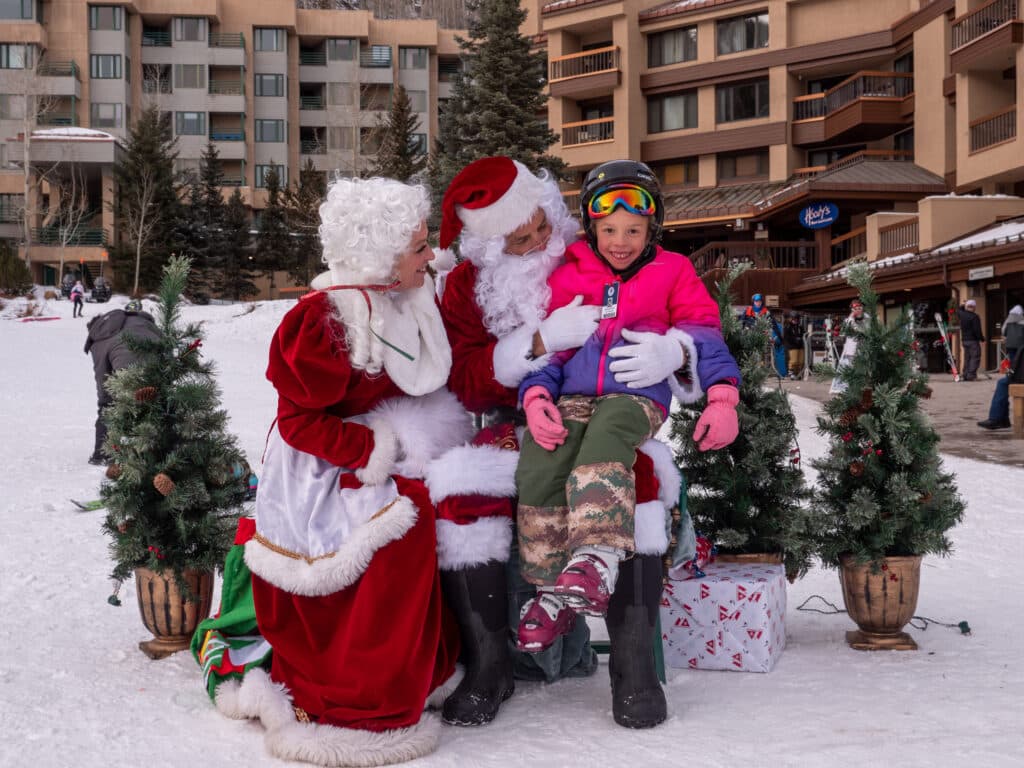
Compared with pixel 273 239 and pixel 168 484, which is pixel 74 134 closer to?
pixel 273 239

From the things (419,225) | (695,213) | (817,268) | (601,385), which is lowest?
(601,385)

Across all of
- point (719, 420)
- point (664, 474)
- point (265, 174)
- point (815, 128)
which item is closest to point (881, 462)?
point (719, 420)

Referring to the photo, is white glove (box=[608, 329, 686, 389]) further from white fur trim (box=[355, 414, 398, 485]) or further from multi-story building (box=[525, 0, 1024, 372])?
multi-story building (box=[525, 0, 1024, 372])

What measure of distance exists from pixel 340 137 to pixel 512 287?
1964 inches

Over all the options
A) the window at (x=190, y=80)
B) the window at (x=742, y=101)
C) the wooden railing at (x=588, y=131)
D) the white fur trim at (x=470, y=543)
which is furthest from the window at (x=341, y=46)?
the white fur trim at (x=470, y=543)

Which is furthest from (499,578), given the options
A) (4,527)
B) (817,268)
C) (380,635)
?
(817,268)

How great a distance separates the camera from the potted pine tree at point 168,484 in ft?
13.0

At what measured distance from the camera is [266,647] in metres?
3.54

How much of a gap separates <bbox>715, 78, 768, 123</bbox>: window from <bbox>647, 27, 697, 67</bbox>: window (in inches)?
73.9

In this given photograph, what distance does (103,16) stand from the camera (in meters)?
52.2

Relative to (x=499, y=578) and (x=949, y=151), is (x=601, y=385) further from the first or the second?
(x=949, y=151)

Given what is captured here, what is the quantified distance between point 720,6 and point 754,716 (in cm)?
3648

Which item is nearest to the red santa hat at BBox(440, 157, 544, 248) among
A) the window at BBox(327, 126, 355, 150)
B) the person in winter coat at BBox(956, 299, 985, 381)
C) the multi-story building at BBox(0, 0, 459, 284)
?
the person in winter coat at BBox(956, 299, 985, 381)

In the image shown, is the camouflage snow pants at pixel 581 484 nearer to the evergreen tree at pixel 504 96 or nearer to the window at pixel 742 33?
the evergreen tree at pixel 504 96
